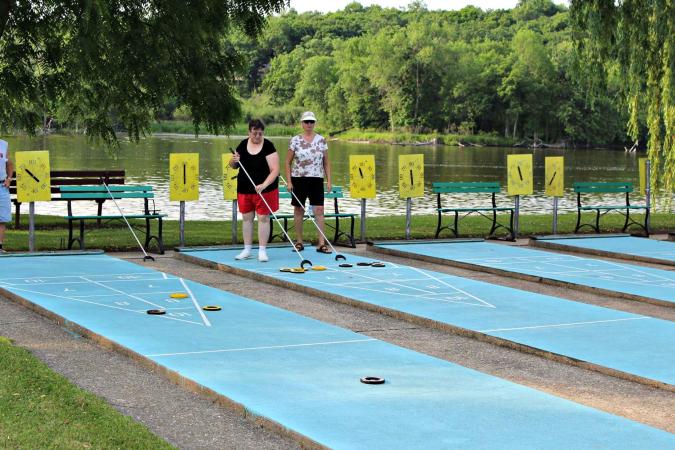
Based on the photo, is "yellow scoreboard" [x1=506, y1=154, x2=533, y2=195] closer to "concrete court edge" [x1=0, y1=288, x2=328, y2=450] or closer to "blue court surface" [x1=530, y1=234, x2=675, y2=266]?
"blue court surface" [x1=530, y1=234, x2=675, y2=266]

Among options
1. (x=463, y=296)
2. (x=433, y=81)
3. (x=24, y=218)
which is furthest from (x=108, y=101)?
(x=433, y=81)

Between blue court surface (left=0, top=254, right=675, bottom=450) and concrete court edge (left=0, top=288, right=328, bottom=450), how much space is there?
0.13 ft

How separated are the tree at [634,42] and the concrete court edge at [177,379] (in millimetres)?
10183

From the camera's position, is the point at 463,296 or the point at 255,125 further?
the point at 255,125

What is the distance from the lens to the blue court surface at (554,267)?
12469 millimetres

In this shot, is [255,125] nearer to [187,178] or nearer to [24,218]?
[187,178]

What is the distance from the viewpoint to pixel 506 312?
10.7m

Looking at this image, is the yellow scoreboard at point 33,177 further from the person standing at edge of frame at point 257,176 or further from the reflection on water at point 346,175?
the person standing at edge of frame at point 257,176

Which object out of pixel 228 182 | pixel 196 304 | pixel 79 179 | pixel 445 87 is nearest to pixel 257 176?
pixel 228 182

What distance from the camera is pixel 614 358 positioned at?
860 cm

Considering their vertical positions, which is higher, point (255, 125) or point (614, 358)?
point (255, 125)

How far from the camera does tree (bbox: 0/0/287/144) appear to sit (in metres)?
12.0

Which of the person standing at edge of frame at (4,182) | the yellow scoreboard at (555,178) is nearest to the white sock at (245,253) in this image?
the person standing at edge of frame at (4,182)

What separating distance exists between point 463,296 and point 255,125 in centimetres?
372
